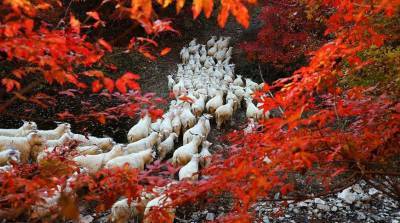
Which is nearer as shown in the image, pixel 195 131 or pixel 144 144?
pixel 144 144

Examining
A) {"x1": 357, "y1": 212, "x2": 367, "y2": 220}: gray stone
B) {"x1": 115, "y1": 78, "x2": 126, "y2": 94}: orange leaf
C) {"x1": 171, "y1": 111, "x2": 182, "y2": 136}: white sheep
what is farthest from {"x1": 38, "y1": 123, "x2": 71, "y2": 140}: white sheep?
{"x1": 357, "y1": 212, "x2": 367, "y2": 220}: gray stone

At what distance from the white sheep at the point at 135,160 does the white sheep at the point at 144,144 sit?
40 cm

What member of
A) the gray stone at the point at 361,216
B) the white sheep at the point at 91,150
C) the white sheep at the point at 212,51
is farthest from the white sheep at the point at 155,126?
the white sheep at the point at 212,51

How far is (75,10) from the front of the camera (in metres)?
13.3

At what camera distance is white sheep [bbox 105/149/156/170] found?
5.65 meters

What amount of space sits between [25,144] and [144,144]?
1893 mm

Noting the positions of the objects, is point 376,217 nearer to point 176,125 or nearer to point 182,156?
point 182,156

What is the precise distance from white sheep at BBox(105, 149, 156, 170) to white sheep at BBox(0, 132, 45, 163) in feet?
4.62

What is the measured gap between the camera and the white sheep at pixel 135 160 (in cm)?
565

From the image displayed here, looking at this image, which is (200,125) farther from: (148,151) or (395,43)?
(395,43)

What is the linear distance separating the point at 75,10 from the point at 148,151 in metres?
8.95

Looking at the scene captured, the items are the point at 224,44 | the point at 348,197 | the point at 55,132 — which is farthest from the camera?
the point at 224,44

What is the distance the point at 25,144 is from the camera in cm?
619

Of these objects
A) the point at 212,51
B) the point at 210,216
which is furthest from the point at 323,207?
the point at 212,51
